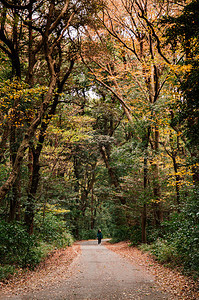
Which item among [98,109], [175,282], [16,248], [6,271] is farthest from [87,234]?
[175,282]

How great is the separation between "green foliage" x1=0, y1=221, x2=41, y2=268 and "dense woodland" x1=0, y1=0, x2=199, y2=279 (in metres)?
0.04

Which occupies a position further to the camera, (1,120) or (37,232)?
(37,232)

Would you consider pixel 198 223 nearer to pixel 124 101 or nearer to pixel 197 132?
pixel 197 132

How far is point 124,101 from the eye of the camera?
1337cm

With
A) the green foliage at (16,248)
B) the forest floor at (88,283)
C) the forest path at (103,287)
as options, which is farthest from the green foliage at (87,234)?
the forest path at (103,287)

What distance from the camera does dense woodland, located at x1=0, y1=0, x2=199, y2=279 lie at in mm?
6461

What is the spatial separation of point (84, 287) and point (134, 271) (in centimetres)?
242

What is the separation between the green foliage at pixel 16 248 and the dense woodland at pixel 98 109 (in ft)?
0.12

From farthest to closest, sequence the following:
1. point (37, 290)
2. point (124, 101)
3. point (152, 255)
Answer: point (124, 101) < point (152, 255) < point (37, 290)

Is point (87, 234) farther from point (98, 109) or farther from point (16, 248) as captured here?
point (16, 248)

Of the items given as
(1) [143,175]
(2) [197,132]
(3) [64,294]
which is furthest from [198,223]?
(1) [143,175]

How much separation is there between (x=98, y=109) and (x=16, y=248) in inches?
475

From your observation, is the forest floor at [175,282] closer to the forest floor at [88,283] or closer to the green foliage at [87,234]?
the forest floor at [88,283]

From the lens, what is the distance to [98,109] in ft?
56.6
